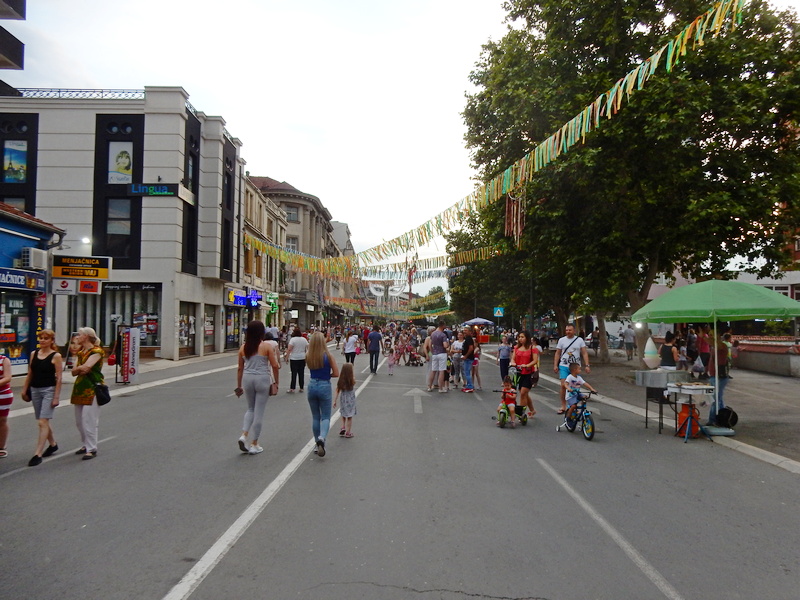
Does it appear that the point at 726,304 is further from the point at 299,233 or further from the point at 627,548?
the point at 299,233

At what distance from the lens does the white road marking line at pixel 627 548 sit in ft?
13.4

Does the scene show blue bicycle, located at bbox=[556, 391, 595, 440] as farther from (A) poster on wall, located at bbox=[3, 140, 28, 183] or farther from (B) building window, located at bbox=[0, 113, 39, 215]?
(A) poster on wall, located at bbox=[3, 140, 28, 183]

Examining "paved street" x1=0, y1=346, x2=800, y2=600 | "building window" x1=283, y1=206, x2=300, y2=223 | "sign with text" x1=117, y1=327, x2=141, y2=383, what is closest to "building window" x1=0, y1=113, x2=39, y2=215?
"sign with text" x1=117, y1=327, x2=141, y2=383

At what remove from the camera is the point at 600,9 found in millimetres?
17609

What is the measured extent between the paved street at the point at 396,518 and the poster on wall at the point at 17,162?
22.3m

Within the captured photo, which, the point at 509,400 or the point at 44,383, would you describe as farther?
the point at 509,400

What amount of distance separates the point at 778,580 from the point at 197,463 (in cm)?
613

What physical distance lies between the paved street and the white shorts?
6.64 meters

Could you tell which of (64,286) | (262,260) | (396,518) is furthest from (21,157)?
(396,518)

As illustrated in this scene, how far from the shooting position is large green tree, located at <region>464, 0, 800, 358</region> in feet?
52.3

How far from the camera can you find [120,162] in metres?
27.7

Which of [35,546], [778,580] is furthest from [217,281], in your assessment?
[778,580]

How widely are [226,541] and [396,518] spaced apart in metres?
1.48

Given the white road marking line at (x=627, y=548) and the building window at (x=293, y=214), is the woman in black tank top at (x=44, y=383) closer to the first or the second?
the white road marking line at (x=627, y=548)
